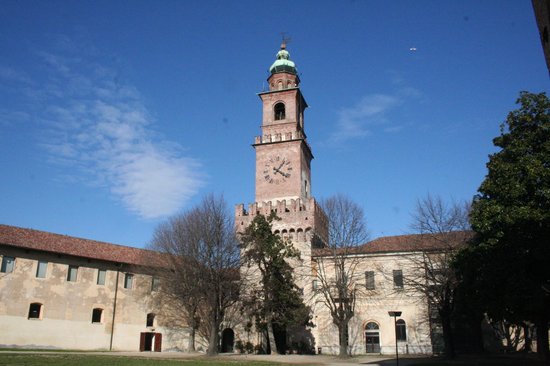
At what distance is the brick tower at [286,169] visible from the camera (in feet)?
137

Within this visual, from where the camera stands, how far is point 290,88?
4666 centimetres

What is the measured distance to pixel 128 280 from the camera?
3947 centimetres

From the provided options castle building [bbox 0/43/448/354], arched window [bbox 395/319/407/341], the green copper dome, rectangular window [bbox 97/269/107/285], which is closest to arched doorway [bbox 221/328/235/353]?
castle building [bbox 0/43/448/354]

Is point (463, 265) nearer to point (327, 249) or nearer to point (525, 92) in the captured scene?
point (525, 92)

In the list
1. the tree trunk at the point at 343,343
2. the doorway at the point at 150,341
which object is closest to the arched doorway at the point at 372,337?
the tree trunk at the point at 343,343

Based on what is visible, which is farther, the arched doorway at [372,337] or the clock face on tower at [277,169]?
the clock face on tower at [277,169]

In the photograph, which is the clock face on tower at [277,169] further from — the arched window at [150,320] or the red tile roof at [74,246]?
the arched window at [150,320]

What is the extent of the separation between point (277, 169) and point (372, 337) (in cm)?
1698

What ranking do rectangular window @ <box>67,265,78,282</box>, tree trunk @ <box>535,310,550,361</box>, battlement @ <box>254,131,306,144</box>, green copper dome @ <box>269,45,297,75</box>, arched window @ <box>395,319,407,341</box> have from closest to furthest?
tree trunk @ <box>535,310,550,361</box>
rectangular window @ <box>67,265,78,282</box>
arched window @ <box>395,319,407,341</box>
battlement @ <box>254,131,306,144</box>
green copper dome @ <box>269,45,297,75</box>

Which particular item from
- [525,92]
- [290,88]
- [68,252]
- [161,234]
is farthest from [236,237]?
[525,92]

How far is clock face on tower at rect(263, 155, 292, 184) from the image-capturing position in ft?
144

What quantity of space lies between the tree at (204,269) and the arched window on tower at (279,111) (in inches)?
585

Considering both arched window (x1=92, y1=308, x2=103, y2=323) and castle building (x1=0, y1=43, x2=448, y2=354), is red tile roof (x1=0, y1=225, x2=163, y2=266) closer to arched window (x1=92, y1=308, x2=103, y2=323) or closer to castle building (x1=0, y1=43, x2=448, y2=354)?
castle building (x1=0, y1=43, x2=448, y2=354)

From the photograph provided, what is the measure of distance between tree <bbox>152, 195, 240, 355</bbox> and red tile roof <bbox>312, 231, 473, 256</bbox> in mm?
8761
